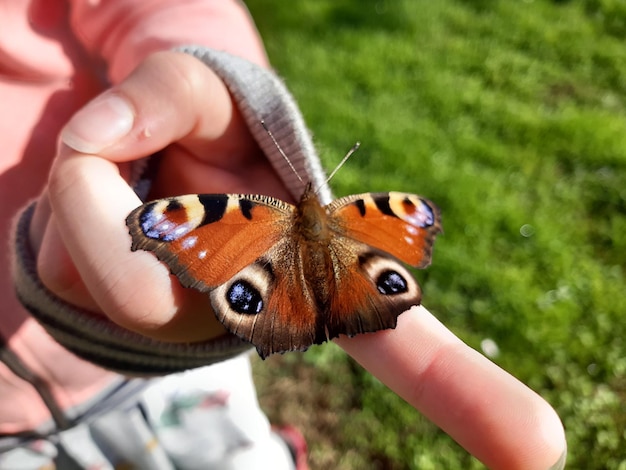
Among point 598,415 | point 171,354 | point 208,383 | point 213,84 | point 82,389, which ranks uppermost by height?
point 213,84

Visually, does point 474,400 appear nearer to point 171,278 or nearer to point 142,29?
point 171,278

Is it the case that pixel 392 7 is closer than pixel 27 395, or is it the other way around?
pixel 27 395

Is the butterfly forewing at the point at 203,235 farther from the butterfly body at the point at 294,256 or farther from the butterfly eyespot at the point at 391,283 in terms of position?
the butterfly eyespot at the point at 391,283

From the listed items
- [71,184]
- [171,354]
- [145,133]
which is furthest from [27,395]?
[145,133]

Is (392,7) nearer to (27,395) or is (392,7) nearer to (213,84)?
(213,84)

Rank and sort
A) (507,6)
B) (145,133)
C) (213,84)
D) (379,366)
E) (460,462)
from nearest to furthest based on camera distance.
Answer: (379,366) < (145,133) < (213,84) < (460,462) < (507,6)

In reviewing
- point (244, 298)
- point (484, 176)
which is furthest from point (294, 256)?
point (484, 176)

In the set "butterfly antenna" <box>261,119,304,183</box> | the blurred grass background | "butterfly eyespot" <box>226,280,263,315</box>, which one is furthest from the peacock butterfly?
the blurred grass background

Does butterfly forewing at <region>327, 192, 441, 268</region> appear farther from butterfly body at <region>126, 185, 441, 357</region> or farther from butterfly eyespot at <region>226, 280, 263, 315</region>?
butterfly eyespot at <region>226, 280, 263, 315</region>
